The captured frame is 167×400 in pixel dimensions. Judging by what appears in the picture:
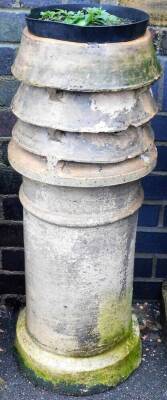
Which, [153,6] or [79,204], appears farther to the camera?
[153,6]

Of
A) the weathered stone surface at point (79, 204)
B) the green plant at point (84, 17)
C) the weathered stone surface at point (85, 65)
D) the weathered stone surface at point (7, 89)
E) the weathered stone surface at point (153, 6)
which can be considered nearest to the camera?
the weathered stone surface at point (85, 65)

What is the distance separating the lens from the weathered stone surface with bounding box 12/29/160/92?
7.31 feet

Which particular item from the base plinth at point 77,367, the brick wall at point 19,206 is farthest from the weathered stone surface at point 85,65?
the base plinth at point 77,367

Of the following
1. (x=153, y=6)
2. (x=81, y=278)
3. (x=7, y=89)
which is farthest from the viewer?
(x=7, y=89)

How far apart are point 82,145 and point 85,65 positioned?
0.32m

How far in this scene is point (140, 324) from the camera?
139 inches

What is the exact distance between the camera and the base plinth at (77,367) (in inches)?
116

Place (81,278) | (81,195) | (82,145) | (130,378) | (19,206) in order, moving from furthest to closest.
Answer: (19,206)
(130,378)
(81,278)
(81,195)
(82,145)

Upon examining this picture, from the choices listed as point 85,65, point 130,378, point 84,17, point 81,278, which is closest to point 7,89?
point 84,17

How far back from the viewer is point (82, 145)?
237 centimetres

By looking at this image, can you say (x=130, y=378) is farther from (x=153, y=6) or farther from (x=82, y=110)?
(x=153, y=6)

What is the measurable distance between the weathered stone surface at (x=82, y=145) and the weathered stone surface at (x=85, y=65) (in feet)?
0.69

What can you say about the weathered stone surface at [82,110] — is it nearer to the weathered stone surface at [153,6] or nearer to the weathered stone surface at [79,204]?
the weathered stone surface at [79,204]

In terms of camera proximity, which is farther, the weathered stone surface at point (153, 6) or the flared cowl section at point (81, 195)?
the weathered stone surface at point (153, 6)
